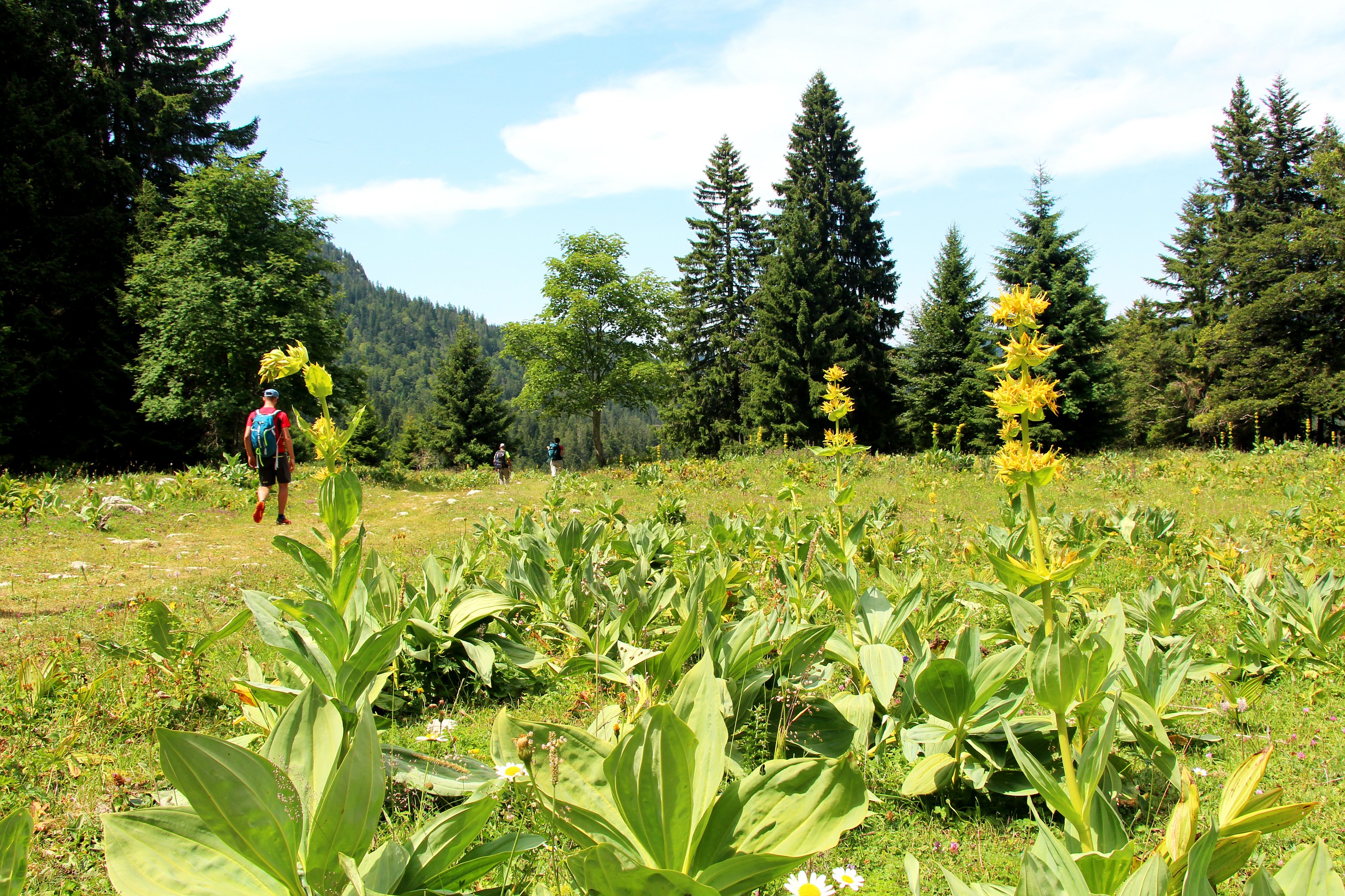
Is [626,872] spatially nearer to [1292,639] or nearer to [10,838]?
[10,838]

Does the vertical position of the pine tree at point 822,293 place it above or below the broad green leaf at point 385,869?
above

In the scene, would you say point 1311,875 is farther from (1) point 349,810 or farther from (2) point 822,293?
(2) point 822,293

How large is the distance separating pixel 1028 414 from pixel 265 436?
9.80 metres

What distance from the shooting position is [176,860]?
1495mm

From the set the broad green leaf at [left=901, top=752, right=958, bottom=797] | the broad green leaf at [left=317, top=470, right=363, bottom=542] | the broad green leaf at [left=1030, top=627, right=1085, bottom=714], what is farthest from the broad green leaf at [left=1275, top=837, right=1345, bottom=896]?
the broad green leaf at [left=317, top=470, right=363, bottom=542]

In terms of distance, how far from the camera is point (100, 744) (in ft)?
9.20

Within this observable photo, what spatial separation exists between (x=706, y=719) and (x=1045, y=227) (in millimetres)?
31167

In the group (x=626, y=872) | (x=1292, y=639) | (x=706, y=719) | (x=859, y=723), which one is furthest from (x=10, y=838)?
(x=1292, y=639)

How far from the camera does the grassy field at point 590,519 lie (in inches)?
90.4

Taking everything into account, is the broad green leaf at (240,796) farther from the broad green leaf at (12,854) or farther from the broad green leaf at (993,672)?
the broad green leaf at (993,672)

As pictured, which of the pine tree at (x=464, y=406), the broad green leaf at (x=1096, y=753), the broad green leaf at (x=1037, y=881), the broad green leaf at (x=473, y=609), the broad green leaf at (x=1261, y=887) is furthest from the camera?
the pine tree at (x=464, y=406)

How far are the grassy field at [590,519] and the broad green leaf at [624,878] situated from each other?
2.23 ft

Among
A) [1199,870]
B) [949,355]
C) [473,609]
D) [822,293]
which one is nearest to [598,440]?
[822,293]

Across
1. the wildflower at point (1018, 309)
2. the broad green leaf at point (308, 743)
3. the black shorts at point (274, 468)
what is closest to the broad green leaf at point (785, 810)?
the broad green leaf at point (308, 743)
